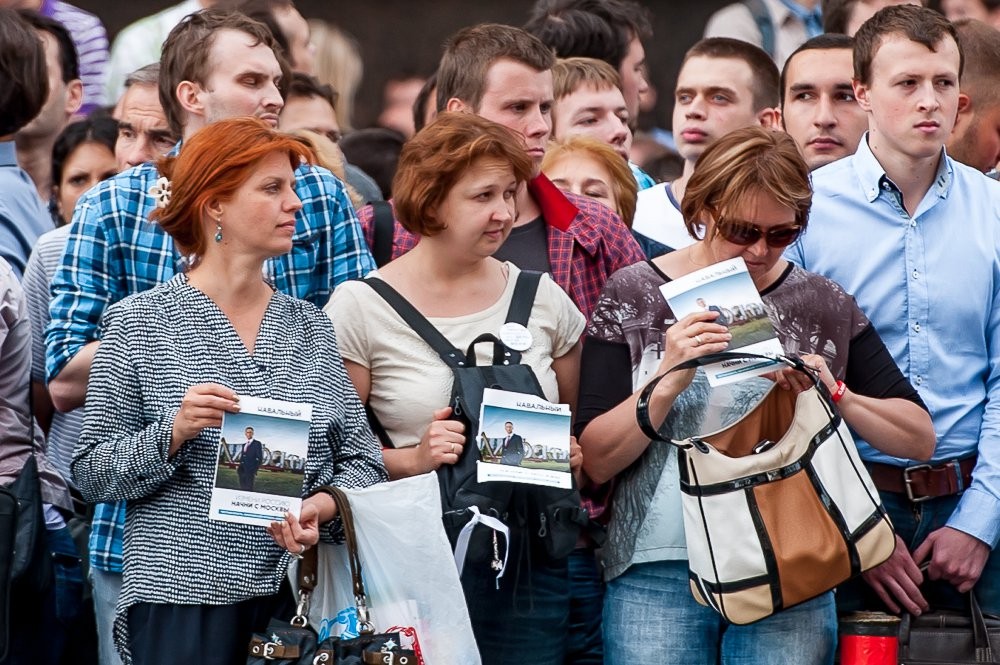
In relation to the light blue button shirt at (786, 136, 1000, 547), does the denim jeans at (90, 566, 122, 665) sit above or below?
below

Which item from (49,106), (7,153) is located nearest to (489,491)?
(7,153)

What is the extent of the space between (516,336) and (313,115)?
2.87 m

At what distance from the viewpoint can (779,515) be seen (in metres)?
4.13

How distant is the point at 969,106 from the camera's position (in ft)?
19.0

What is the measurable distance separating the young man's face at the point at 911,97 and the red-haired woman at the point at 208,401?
181 centimetres

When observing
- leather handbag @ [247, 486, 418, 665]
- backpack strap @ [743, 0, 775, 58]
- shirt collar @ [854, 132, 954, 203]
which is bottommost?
leather handbag @ [247, 486, 418, 665]

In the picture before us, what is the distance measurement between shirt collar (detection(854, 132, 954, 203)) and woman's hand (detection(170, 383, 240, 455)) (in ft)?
6.80

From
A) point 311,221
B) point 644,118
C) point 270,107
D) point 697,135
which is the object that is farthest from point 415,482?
point 644,118

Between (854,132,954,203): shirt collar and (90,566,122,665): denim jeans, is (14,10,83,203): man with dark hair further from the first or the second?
(854,132,954,203): shirt collar

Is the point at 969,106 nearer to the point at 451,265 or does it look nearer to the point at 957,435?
the point at 957,435

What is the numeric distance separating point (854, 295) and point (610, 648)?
129cm

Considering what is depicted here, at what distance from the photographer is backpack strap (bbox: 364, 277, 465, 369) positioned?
4.26 meters

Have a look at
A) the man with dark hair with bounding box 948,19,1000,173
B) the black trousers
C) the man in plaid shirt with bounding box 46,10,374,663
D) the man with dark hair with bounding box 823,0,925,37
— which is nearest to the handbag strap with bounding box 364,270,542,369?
the man in plaid shirt with bounding box 46,10,374,663

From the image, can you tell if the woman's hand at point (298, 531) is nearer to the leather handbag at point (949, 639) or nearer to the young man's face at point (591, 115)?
the leather handbag at point (949, 639)
